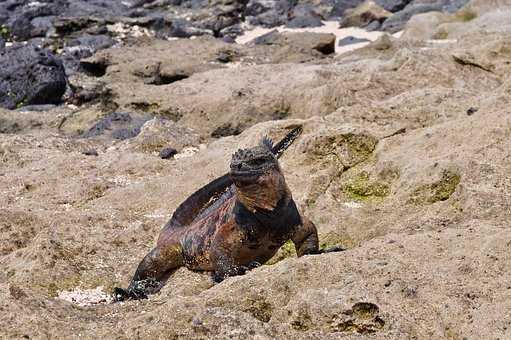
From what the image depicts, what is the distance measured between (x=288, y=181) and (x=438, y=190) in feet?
Result: 3.83

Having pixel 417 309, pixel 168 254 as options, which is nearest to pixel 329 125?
pixel 168 254

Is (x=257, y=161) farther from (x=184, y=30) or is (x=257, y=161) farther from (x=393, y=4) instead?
(x=393, y=4)

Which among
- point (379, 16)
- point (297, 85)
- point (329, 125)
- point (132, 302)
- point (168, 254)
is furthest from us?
point (379, 16)

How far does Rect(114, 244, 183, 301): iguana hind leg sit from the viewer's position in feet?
16.3

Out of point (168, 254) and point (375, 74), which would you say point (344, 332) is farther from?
point (375, 74)

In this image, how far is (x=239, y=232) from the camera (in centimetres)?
463

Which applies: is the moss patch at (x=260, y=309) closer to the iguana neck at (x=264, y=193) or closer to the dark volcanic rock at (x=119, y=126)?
the iguana neck at (x=264, y=193)

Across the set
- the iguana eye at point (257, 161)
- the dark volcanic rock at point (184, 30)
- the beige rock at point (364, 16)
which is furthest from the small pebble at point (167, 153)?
the beige rock at point (364, 16)

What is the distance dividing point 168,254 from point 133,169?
91.6 inches

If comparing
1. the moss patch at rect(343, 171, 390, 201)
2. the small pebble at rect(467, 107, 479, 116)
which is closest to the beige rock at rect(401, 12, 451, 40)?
the small pebble at rect(467, 107, 479, 116)

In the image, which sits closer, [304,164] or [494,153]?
[494,153]

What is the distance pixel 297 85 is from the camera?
9.84 m

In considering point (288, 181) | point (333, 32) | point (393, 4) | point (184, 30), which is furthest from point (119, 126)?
point (393, 4)

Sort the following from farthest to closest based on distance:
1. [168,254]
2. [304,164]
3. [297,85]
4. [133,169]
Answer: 1. [297,85]
2. [133,169]
3. [304,164]
4. [168,254]
